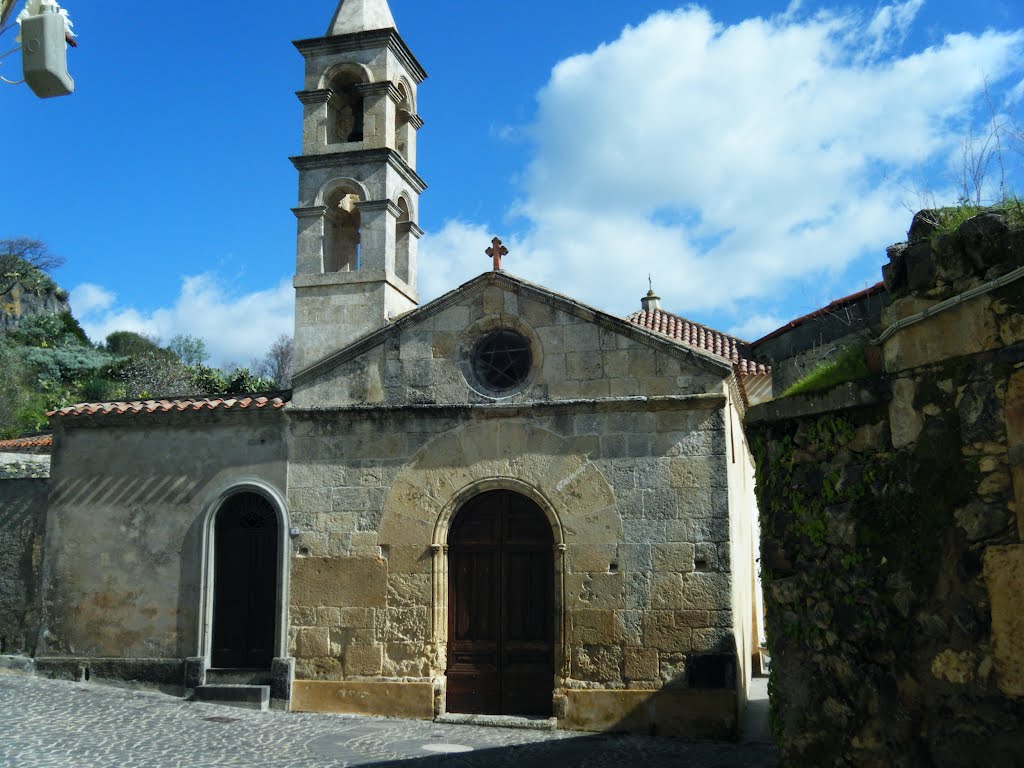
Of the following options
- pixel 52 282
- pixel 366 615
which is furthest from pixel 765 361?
pixel 52 282

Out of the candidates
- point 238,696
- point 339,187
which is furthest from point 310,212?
point 238,696

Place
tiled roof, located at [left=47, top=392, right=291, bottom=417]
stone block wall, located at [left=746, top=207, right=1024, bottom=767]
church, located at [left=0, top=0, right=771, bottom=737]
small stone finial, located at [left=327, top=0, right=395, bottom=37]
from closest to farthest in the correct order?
stone block wall, located at [left=746, top=207, right=1024, bottom=767], church, located at [left=0, top=0, right=771, bottom=737], tiled roof, located at [left=47, top=392, right=291, bottom=417], small stone finial, located at [left=327, top=0, right=395, bottom=37]

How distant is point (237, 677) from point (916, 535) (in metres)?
9.07

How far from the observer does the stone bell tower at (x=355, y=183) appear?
1458cm

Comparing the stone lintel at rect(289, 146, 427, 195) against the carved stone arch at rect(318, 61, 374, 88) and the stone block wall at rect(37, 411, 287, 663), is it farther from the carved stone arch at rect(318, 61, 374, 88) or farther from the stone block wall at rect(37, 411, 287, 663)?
the stone block wall at rect(37, 411, 287, 663)

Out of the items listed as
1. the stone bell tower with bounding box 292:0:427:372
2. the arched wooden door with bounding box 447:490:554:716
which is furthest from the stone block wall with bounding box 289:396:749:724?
the stone bell tower with bounding box 292:0:427:372

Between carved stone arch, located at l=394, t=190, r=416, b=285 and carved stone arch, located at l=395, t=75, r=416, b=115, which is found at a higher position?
carved stone arch, located at l=395, t=75, r=416, b=115

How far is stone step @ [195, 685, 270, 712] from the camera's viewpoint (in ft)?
36.0

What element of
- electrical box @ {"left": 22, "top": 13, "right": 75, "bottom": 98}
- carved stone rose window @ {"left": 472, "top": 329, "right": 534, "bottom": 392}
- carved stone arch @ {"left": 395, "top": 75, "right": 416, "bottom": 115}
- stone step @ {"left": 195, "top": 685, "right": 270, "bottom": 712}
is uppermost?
carved stone arch @ {"left": 395, "top": 75, "right": 416, "bottom": 115}

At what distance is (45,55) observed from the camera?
18.0ft

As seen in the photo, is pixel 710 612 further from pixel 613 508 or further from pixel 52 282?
pixel 52 282

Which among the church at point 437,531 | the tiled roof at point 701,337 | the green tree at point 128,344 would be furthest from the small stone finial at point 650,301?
the green tree at point 128,344

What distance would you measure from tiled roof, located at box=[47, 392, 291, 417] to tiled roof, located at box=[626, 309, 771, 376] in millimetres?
6484

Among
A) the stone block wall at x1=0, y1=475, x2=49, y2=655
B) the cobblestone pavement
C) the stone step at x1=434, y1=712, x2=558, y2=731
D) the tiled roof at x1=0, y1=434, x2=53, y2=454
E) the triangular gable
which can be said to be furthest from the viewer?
the tiled roof at x1=0, y1=434, x2=53, y2=454
